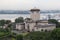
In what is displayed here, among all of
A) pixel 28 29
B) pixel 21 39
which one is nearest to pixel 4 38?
pixel 21 39

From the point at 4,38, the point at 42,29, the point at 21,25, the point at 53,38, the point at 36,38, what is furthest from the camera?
the point at 21,25

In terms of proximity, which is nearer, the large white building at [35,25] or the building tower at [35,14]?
the large white building at [35,25]

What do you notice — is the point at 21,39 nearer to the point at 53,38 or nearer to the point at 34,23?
the point at 53,38

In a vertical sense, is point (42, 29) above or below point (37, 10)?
below

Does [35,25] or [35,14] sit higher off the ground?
[35,14]

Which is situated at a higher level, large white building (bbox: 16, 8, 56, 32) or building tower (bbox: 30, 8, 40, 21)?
building tower (bbox: 30, 8, 40, 21)

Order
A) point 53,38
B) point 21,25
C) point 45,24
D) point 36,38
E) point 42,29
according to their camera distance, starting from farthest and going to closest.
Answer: point 21,25 → point 45,24 → point 42,29 → point 36,38 → point 53,38

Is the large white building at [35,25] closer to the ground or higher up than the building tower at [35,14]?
closer to the ground

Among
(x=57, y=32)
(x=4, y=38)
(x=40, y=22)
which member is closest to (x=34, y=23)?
(x=40, y=22)

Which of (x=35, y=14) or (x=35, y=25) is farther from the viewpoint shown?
(x=35, y=14)

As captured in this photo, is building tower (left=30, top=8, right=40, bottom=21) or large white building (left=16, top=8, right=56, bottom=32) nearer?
large white building (left=16, top=8, right=56, bottom=32)

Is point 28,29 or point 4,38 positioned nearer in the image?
point 4,38
